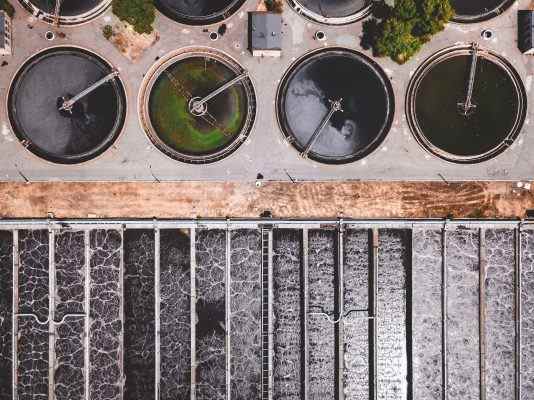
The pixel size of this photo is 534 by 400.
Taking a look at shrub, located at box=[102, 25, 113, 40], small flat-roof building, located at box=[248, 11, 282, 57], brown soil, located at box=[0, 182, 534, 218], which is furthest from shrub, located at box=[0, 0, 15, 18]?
small flat-roof building, located at box=[248, 11, 282, 57]

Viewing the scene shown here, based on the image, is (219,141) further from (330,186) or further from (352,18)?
(352,18)

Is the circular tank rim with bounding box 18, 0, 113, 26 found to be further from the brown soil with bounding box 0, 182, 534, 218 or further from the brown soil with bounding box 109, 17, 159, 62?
the brown soil with bounding box 0, 182, 534, 218

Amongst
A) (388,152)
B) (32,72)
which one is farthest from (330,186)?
(32,72)

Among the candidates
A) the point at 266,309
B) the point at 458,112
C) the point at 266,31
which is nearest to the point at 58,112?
the point at 266,31

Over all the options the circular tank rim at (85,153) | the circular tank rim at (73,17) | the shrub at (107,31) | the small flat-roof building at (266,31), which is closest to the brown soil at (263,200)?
the circular tank rim at (85,153)

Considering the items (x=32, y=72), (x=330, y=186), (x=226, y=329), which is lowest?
(x=226, y=329)

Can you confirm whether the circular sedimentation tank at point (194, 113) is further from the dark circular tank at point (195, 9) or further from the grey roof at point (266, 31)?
the grey roof at point (266, 31)

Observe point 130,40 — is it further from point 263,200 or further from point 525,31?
point 525,31
